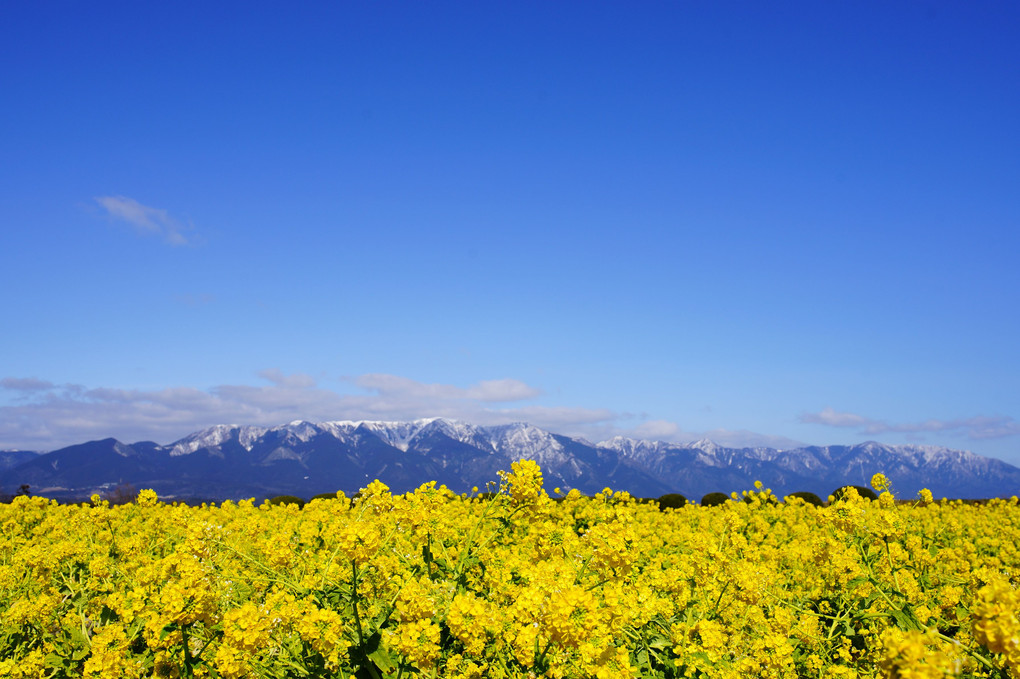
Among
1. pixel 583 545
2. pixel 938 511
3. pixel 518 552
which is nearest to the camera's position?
pixel 583 545

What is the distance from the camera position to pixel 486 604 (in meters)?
3.98

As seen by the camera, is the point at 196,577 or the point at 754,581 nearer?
the point at 196,577

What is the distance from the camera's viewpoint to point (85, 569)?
775 cm

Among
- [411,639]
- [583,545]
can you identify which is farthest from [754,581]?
[411,639]

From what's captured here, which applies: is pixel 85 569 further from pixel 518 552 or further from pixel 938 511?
pixel 938 511

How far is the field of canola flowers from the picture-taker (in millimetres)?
3529

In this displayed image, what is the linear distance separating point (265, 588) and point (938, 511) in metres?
17.4

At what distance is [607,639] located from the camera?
12.6ft

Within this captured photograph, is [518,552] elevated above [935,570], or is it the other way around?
[518,552]

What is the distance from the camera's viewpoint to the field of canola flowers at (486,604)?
11.6 feet

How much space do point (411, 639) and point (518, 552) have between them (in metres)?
3.87

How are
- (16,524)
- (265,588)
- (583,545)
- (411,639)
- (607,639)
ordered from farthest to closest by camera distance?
(16,524) → (583,545) → (265,588) → (607,639) → (411,639)

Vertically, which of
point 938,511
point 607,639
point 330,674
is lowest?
point 938,511

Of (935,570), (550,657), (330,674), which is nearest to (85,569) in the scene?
(330,674)
